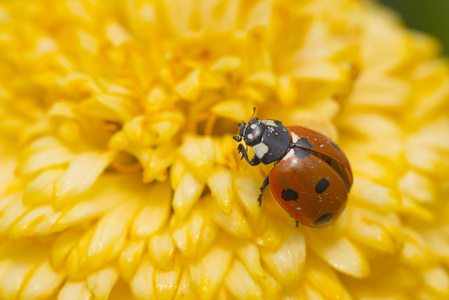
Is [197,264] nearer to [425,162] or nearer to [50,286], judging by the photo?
[50,286]

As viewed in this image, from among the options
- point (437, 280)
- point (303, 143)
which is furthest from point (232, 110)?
point (437, 280)

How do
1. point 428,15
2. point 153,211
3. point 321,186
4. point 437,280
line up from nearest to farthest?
point 321,186
point 153,211
point 437,280
point 428,15

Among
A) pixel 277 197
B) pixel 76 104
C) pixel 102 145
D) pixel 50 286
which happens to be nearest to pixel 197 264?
pixel 277 197

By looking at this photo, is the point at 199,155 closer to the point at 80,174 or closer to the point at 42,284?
the point at 80,174

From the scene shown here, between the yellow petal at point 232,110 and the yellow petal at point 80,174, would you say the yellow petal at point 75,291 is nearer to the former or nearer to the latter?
the yellow petal at point 80,174

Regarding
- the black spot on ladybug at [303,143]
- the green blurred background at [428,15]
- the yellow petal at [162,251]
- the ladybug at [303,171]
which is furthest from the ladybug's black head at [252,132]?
the green blurred background at [428,15]

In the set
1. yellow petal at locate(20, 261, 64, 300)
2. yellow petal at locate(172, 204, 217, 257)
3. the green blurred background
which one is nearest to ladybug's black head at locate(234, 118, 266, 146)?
yellow petal at locate(172, 204, 217, 257)
